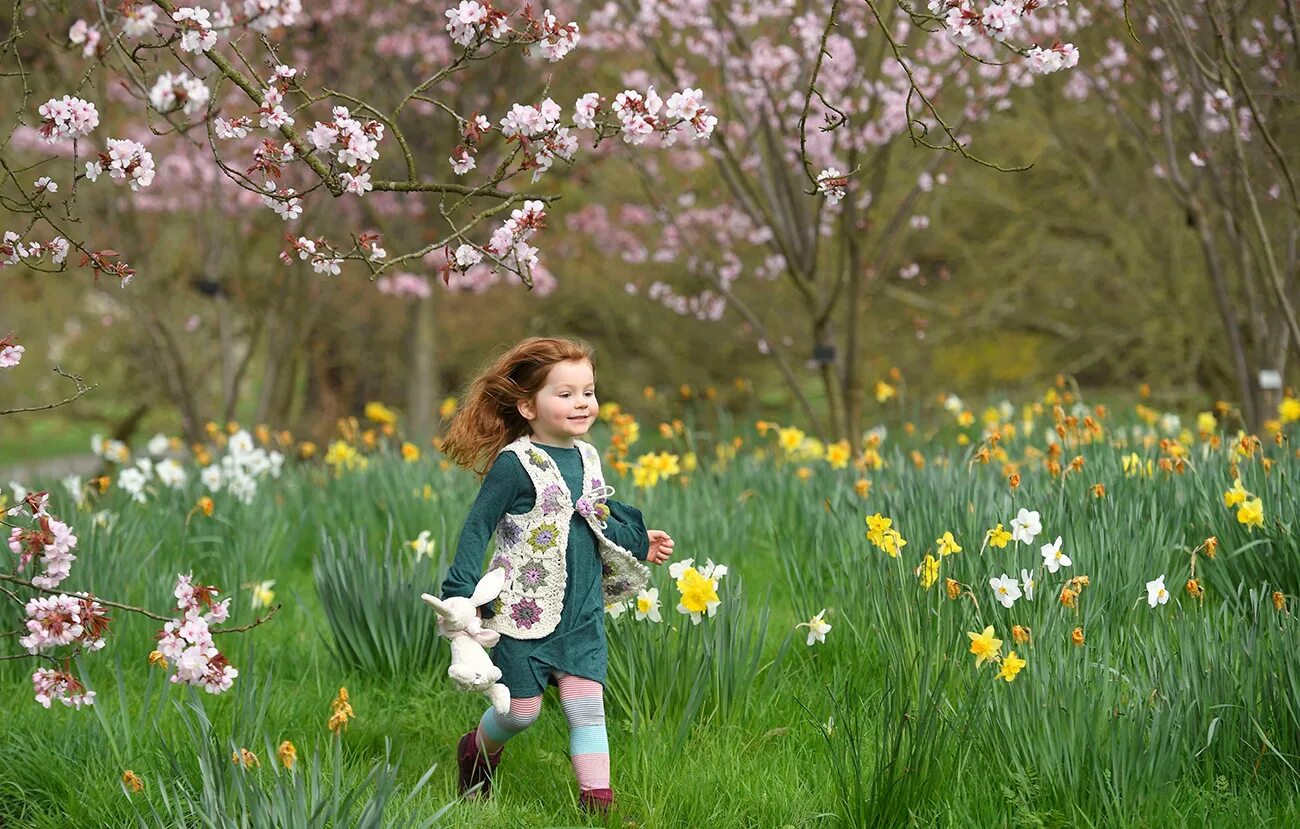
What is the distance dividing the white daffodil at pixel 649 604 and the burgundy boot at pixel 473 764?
452 mm

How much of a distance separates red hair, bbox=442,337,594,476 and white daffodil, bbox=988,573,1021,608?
105 cm

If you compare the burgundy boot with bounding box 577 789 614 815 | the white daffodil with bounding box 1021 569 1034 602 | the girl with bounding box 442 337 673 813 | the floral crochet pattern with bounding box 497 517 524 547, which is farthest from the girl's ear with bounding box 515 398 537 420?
the white daffodil with bounding box 1021 569 1034 602

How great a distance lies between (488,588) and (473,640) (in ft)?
0.38

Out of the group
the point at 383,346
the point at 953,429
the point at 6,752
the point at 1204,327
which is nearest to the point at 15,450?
the point at 383,346

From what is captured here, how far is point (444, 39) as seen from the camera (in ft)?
31.0

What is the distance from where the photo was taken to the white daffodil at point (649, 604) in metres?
3.09

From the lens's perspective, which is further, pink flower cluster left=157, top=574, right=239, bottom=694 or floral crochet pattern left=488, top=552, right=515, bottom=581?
floral crochet pattern left=488, top=552, right=515, bottom=581

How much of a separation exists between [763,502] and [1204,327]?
21.4 feet

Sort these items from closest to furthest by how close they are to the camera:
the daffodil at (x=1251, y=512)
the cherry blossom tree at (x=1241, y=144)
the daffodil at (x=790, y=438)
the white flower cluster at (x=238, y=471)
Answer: the daffodil at (x=1251, y=512) → the white flower cluster at (x=238, y=471) → the cherry blossom tree at (x=1241, y=144) → the daffodil at (x=790, y=438)

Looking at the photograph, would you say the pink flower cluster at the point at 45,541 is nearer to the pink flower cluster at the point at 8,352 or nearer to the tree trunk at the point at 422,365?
the pink flower cluster at the point at 8,352

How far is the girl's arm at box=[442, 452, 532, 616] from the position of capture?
9.36 ft

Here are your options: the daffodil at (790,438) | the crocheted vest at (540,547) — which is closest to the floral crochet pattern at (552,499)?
the crocheted vest at (540,547)

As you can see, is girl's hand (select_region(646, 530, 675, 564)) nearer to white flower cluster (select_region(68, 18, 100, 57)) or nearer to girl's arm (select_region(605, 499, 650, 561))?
girl's arm (select_region(605, 499, 650, 561))

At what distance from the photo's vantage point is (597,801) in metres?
2.77
